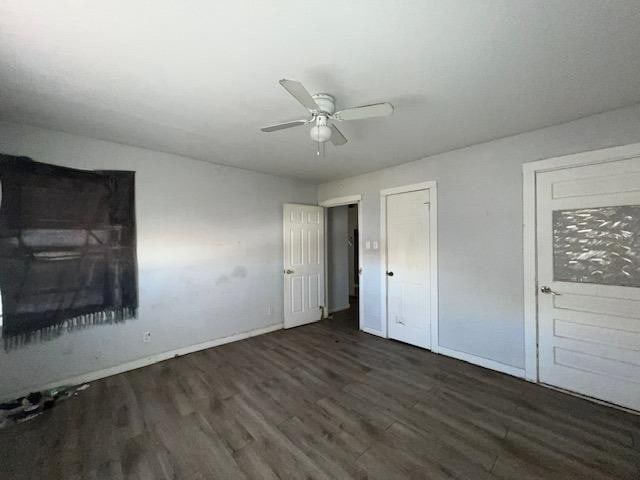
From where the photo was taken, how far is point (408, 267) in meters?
3.40

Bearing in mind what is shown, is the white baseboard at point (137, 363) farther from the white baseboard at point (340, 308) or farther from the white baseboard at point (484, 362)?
the white baseboard at point (484, 362)

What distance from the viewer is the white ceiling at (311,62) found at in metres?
1.19

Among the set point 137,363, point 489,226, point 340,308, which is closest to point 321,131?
point 489,226

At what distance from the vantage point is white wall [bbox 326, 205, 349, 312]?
4891 mm

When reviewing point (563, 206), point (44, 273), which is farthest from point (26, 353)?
point (563, 206)

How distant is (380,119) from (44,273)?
3.27 m

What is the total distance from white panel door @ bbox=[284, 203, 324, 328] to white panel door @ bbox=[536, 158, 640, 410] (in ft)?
9.60

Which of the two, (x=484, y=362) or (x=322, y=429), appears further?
(x=484, y=362)

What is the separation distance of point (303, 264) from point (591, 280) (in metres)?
3.31

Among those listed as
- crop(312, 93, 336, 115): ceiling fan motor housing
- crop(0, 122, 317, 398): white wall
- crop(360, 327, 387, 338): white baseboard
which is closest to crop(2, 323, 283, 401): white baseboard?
crop(0, 122, 317, 398): white wall

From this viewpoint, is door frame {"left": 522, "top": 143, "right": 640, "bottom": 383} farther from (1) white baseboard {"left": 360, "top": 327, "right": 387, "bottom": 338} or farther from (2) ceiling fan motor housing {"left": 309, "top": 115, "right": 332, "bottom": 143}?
(2) ceiling fan motor housing {"left": 309, "top": 115, "right": 332, "bottom": 143}

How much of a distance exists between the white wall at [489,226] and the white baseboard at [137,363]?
2634 mm

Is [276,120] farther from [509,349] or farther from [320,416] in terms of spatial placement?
[509,349]

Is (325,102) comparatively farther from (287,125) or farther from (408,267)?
(408,267)
